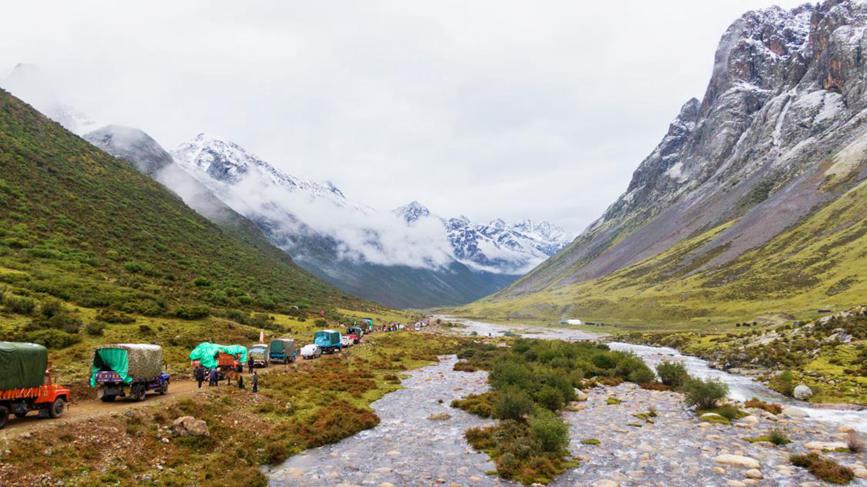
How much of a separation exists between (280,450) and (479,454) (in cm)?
988

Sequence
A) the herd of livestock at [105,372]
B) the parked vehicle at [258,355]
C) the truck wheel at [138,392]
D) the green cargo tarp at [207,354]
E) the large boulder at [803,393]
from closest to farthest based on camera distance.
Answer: the herd of livestock at [105,372] < the truck wheel at [138,392] < the large boulder at [803,393] < the green cargo tarp at [207,354] < the parked vehicle at [258,355]

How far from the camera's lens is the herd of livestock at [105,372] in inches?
854

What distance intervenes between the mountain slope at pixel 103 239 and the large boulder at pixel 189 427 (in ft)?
110

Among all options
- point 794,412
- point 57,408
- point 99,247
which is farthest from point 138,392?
point 99,247

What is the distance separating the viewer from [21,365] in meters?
22.0

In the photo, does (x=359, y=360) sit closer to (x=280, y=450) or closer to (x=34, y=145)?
(x=280, y=450)

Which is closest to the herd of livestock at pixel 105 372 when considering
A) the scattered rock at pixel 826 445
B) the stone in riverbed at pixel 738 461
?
the stone in riverbed at pixel 738 461

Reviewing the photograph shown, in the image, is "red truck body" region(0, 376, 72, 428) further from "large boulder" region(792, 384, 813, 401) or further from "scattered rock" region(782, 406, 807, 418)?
"large boulder" region(792, 384, 813, 401)

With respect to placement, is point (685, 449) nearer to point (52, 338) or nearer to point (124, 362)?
point (124, 362)

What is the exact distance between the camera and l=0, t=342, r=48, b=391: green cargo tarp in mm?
21281

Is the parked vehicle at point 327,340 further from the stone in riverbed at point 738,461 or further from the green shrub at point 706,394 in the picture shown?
the stone in riverbed at point 738,461

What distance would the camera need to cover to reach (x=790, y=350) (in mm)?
52031

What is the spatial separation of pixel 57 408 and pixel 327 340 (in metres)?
42.1

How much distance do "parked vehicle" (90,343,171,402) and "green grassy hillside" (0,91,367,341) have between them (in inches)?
493
